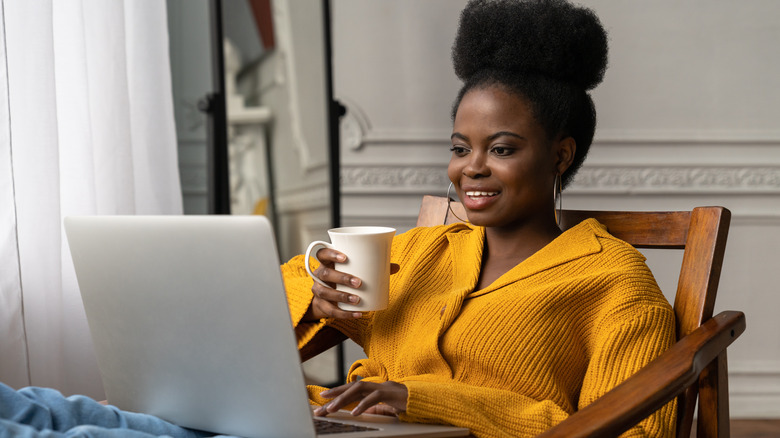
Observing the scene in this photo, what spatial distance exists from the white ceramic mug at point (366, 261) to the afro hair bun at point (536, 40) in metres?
0.37

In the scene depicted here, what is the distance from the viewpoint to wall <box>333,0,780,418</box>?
238cm

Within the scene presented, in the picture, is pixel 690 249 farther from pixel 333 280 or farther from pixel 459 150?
pixel 333 280

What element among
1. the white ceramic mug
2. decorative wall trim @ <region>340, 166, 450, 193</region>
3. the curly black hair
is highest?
the curly black hair

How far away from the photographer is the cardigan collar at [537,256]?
1113 mm

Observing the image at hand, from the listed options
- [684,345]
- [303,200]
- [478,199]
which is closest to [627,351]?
[684,345]

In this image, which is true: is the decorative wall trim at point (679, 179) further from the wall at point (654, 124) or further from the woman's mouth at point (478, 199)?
the woman's mouth at point (478, 199)

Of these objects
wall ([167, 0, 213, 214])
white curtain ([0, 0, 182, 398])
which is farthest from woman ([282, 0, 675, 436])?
wall ([167, 0, 213, 214])

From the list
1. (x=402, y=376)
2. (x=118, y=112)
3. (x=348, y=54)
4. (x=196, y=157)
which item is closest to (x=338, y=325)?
(x=402, y=376)

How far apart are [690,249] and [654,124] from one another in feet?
4.63

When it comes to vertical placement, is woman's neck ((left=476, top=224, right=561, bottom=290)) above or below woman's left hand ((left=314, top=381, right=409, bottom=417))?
above

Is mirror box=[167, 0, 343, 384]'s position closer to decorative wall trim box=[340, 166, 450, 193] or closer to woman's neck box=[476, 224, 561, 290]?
decorative wall trim box=[340, 166, 450, 193]

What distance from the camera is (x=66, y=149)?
1508 millimetres

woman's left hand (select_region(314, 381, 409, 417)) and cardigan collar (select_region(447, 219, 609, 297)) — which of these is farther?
cardigan collar (select_region(447, 219, 609, 297))

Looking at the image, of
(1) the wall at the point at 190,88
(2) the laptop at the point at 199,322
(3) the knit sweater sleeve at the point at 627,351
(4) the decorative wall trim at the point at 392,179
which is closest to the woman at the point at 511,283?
(3) the knit sweater sleeve at the point at 627,351
